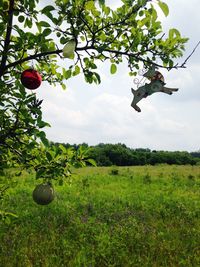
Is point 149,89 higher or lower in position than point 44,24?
lower

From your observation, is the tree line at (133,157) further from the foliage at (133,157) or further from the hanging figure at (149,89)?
the hanging figure at (149,89)

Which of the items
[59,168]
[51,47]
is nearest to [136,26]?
[51,47]

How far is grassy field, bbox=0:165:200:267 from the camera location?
632cm

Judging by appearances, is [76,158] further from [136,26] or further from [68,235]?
[68,235]

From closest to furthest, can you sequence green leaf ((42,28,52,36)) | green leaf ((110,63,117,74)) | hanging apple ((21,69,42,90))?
1. hanging apple ((21,69,42,90))
2. green leaf ((42,28,52,36))
3. green leaf ((110,63,117,74))

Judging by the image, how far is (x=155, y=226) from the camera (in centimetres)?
861

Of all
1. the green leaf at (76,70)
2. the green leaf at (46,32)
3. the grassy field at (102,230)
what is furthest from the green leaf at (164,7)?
the grassy field at (102,230)

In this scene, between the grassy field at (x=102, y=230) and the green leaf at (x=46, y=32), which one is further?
the grassy field at (x=102, y=230)

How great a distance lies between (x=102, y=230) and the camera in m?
8.36

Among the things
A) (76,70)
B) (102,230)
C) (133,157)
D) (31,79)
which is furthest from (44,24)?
(133,157)

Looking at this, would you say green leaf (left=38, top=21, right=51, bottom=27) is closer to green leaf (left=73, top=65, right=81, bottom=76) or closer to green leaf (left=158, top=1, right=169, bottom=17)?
green leaf (left=73, top=65, right=81, bottom=76)

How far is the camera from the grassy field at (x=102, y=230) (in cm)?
632

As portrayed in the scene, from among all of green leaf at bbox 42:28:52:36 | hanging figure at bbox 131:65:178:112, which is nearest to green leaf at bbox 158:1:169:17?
hanging figure at bbox 131:65:178:112

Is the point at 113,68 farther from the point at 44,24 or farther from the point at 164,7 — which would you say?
the point at 164,7
